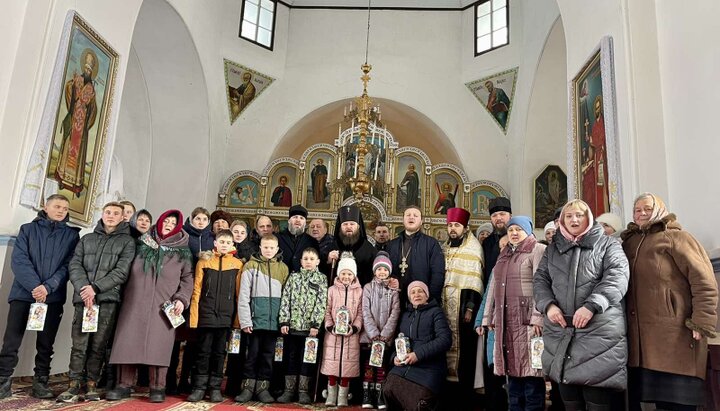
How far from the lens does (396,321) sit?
14.5 feet

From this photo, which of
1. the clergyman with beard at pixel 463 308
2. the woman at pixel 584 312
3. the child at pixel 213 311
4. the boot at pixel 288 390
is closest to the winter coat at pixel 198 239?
the child at pixel 213 311

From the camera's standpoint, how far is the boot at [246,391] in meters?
4.32

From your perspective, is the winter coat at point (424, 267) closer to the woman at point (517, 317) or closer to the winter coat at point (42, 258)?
the woman at point (517, 317)

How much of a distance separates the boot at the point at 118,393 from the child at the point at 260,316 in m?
0.87

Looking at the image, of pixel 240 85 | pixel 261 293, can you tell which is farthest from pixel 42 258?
pixel 240 85

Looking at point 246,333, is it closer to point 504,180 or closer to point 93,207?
point 93,207

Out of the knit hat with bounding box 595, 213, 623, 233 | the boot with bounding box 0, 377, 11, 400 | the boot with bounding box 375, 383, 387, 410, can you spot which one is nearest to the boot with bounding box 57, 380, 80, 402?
the boot with bounding box 0, 377, 11, 400

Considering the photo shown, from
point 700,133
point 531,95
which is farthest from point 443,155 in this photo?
point 700,133

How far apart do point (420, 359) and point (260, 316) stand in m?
1.40

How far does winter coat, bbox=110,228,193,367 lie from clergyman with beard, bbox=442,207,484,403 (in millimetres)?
2213

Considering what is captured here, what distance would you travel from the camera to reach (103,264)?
421 cm

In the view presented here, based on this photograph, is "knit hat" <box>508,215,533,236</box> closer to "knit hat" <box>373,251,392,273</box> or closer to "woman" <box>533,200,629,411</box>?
"woman" <box>533,200,629,411</box>

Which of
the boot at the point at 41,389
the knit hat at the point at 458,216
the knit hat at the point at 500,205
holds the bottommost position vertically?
the boot at the point at 41,389

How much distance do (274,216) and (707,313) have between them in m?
8.90
